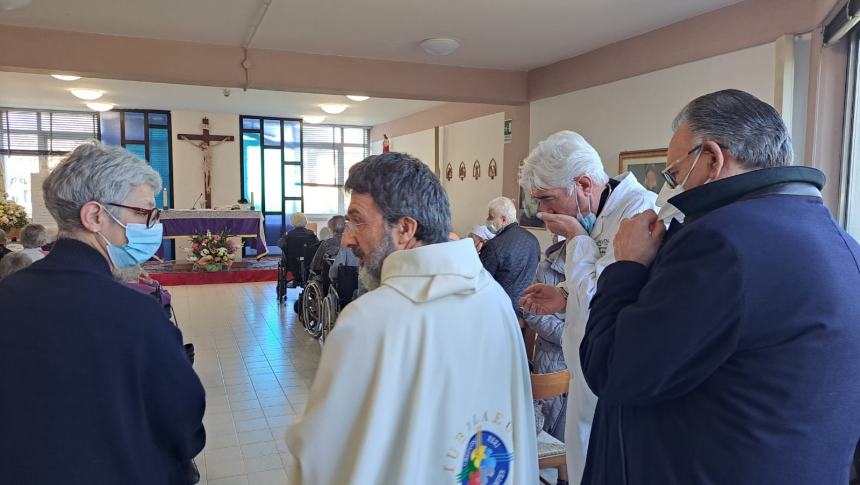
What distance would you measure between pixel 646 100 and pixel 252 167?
969 cm

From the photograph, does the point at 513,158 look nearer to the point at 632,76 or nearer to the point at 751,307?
the point at 632,76

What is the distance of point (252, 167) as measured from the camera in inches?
503

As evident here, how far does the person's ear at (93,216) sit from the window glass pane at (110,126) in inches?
469

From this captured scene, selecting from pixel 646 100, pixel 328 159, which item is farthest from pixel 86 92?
pixel 646 100

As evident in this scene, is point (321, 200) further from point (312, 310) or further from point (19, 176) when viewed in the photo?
point (312, 310)

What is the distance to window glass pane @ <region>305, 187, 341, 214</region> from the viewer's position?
13.4 metres

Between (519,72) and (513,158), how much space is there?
1.04 metres

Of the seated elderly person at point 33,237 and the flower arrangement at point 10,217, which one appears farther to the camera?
the flower arrangement at point 10,217

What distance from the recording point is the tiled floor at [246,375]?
329 centimetres

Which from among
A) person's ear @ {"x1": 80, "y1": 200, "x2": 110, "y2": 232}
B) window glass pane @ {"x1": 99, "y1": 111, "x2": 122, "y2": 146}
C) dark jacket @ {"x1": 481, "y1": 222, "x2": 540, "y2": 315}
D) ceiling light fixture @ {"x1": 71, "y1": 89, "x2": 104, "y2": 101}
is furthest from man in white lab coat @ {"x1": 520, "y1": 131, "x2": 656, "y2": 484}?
window glass pane @ {"x1": 99, "y1": 111, "x2": 122, "y2": 146}

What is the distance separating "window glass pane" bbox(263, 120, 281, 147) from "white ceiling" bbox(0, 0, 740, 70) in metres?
7.53

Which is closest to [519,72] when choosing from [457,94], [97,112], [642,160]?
[457,94]

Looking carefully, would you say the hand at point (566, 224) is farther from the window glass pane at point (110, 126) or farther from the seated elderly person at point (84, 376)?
the window glass pane at point (110, 126)

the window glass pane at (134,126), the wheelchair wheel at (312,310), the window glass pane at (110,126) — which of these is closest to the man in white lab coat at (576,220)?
the wheelchair wheel at (312,310)
